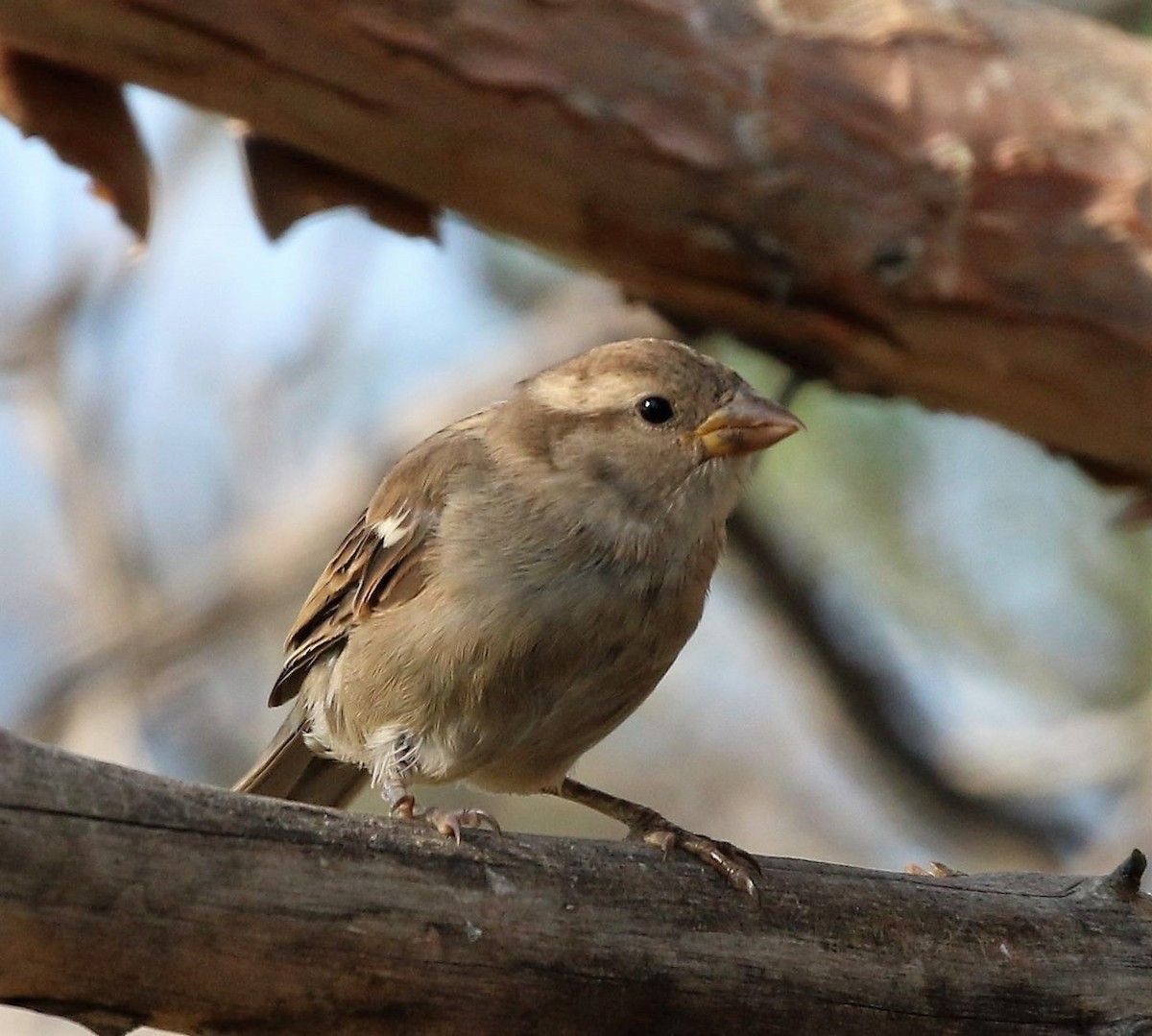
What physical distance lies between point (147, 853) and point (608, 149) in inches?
91.3

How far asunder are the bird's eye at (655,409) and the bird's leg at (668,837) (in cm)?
87

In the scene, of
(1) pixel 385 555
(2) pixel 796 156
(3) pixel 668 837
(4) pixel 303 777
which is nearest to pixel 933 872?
(3) pixel 668 837

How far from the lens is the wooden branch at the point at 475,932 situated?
2.38 metres

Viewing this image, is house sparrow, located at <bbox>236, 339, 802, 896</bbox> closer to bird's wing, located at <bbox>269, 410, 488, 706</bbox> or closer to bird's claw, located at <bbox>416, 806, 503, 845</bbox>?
bird's wing, located at <bbox>269, 410, 488, 706</bbox>

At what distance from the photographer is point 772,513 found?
20.6 ft

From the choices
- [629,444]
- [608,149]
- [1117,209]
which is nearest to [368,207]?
[608,149]

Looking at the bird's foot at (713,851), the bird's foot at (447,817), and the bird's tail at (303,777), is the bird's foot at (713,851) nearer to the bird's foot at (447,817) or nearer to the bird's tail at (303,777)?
the bird's foot at (447,817)

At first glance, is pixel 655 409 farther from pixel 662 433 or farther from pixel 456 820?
pixel 456 820

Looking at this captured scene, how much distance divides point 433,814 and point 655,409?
113 cm

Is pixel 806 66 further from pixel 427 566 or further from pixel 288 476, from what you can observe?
pixel 288 476

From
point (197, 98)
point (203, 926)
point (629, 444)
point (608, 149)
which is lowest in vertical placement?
point (203, 926)

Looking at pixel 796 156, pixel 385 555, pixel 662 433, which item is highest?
pixel 796 156

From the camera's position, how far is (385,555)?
12.9ft

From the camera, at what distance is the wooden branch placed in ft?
7.82
